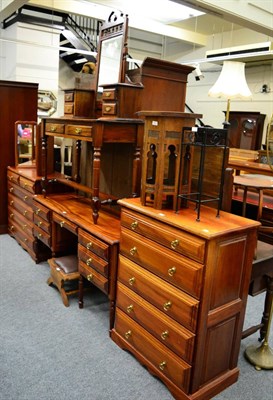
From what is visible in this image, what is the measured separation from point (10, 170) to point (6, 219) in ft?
2.31

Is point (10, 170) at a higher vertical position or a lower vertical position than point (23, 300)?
higher

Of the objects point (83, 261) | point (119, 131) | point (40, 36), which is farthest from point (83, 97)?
point (40, 36)

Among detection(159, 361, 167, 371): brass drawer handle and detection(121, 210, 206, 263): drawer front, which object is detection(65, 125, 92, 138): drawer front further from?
detection(159, 361, 167, 371): brass drawer handle

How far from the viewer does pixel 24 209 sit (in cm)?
404

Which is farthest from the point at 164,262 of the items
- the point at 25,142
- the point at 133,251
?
the point at 25,142

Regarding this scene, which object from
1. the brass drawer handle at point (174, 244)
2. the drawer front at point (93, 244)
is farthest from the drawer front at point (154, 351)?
the brass drawer handle at point (174, 244)

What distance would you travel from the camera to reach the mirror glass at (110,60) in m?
2.91

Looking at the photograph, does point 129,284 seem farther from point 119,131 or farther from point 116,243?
point 119,131

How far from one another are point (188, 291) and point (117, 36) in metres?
2.15

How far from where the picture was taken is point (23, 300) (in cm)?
309

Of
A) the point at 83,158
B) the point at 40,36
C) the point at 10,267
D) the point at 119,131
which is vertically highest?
the point at 40,36

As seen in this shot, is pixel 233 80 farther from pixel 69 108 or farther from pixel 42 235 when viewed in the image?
pixel 42 235

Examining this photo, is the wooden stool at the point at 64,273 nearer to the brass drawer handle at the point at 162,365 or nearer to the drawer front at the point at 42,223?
the drawer front at the point at 42,223

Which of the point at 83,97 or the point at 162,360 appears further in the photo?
the point at 83,97
